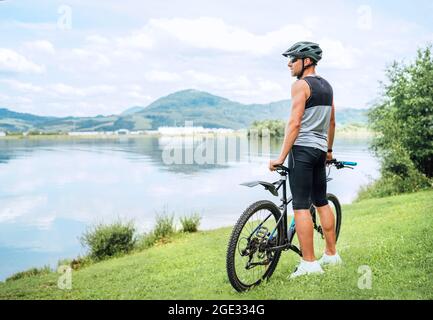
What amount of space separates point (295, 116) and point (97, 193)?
21.8 m

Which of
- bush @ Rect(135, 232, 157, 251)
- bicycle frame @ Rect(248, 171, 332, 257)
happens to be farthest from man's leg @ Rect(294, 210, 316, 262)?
bush @ Rect(135, 232, 157, 251)

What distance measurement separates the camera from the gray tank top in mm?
4508

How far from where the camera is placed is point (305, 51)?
4.54 m

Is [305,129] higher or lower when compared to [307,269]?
higher

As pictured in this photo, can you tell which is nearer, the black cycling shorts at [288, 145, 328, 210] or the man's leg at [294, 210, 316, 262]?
the black cycling shorts at [288, 145, 328, 210]

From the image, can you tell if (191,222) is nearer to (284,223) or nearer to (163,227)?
(163,227)

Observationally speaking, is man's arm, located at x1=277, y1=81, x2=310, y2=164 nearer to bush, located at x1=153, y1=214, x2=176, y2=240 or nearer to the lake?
the lake

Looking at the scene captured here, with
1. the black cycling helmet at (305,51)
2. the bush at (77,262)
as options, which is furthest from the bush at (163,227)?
the black cycling helmet at (305,51)

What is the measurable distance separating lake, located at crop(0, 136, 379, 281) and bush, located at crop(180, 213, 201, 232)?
0.15 metres

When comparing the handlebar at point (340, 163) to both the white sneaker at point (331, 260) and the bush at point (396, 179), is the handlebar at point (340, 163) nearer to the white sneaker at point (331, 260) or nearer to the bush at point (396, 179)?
the white sneaker at point (331, 260)

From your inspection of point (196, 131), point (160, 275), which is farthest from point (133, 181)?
point (160, 275)

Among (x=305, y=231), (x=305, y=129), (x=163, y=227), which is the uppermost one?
(x=305, y=129)

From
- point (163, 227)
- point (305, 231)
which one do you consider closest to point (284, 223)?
point (305, 231)
